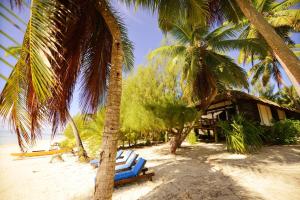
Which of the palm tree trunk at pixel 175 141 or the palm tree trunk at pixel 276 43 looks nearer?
the palm tree trunk at pixel 276 43

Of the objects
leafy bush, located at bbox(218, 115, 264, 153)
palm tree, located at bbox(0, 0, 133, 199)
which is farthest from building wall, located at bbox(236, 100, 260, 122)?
palm tree, located at bbox(0, 0, 133, 199)

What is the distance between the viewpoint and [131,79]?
47.4ft

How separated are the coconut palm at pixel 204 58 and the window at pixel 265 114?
23.2ft

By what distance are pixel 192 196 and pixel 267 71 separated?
63.8ft

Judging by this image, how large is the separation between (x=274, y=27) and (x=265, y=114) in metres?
7.32

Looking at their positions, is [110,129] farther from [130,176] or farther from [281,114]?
[281,114]

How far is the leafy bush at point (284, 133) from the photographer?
11.0 m

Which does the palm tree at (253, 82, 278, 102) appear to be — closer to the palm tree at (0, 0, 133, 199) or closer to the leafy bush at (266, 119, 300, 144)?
the leafy bush at (266, 119, 300, 144)

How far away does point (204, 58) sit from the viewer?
10109 millimetres

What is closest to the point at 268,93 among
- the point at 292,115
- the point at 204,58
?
the point at 292,115

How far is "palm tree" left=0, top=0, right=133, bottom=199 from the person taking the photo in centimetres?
176

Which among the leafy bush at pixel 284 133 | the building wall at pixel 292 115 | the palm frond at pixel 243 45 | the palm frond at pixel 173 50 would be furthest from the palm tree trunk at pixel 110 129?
the building wall at pixel 292 115

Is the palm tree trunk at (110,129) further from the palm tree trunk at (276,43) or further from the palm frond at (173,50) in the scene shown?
the palm frond at (173,50)

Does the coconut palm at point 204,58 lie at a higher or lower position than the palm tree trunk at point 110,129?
higher
